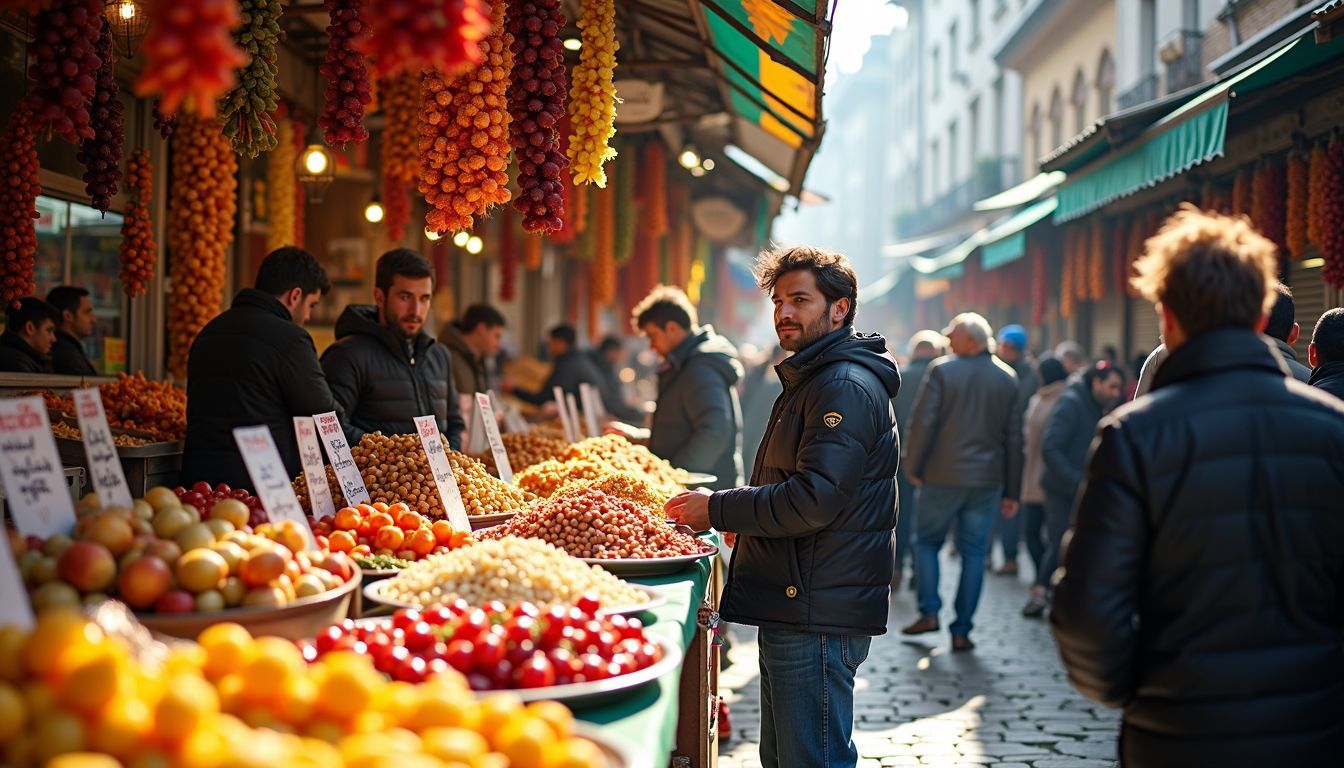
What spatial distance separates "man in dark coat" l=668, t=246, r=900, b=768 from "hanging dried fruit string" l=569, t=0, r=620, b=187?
3.20 feet

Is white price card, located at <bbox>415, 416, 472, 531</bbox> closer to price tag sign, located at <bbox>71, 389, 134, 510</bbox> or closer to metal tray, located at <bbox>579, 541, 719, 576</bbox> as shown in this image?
metal tray, located at <bbox>579, 541, 719, 576</bbox>

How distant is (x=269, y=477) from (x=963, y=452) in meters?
5.70

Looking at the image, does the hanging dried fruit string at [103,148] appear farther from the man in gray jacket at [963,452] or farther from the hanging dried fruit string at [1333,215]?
the hanging dried fruit string at [1333,215]

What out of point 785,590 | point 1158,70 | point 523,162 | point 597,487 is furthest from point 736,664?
point 1158,70

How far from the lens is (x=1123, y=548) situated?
7.91ft

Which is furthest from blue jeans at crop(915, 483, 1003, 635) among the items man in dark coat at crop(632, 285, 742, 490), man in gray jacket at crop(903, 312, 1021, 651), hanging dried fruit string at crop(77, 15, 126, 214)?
hanging dried fruit string at crop(77, 15, 126, 214)

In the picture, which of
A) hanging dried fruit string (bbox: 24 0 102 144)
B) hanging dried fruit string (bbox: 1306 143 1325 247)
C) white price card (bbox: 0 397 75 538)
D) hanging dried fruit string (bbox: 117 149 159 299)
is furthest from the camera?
hanging dried fruit string (bbox: 1306 143 1325 247)

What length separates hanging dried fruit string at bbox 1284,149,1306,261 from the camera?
25.0 feet

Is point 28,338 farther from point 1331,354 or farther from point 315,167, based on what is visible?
point 1331,354

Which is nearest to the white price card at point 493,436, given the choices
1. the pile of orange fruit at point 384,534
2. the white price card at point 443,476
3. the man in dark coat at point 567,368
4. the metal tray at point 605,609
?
the white price card at point 443,476

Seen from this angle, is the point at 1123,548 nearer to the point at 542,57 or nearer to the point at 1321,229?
the point at 542,57

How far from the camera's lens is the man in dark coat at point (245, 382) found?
4.62 metres

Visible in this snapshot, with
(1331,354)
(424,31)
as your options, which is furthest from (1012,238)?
(424,31)

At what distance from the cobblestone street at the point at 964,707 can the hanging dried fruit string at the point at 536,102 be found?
270cm
